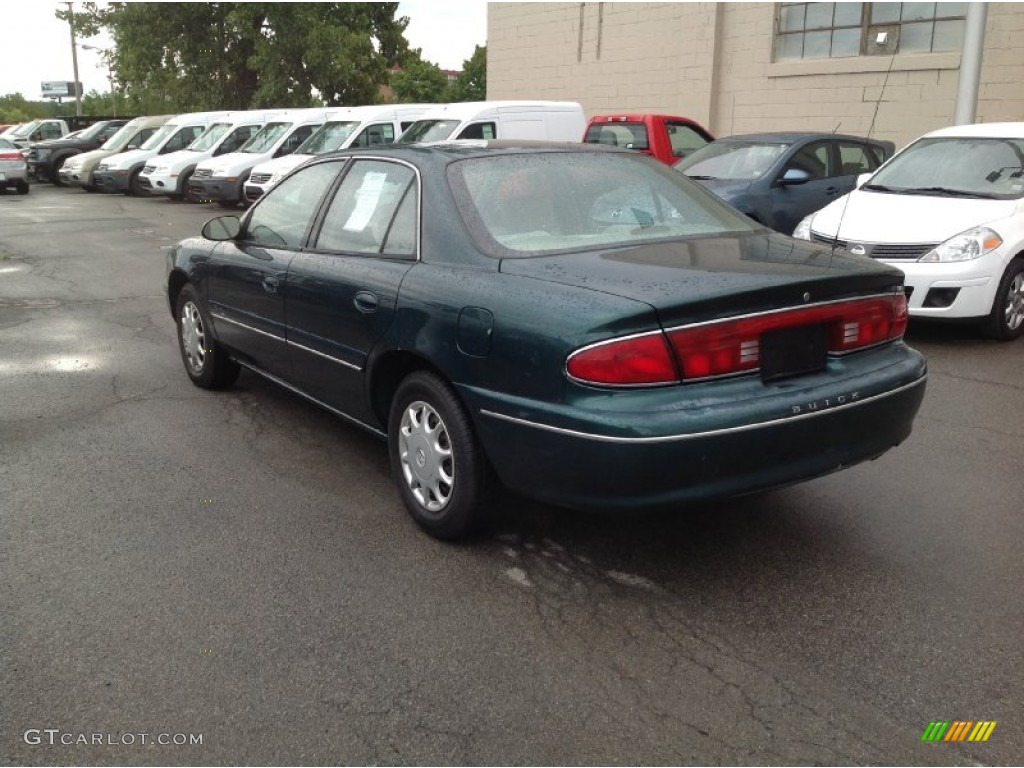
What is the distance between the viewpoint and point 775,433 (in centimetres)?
331

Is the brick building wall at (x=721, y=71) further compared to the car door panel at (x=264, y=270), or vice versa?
the brick building wall at (x=721, y=71)

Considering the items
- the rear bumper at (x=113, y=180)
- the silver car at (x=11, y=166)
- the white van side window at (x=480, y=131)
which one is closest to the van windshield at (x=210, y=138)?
the rear bumper at (x=113, y=180)

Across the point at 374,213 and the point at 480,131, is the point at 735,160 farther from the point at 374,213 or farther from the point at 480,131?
the point at 374,213

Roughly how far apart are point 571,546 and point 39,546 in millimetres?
2100

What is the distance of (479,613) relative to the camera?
3.39 metres

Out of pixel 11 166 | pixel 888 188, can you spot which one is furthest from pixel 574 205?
pixel 11 166

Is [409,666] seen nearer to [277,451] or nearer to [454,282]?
[454,282]

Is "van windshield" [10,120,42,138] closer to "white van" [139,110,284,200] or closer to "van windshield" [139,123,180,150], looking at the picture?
"van windshield" [139,123,180,150]

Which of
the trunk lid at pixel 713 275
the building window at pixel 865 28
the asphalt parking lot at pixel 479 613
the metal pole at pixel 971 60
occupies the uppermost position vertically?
the building window at pixel 865 28

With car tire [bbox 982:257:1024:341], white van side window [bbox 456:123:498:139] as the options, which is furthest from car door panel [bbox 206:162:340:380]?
white van side window [bbox 456:123:498:139]

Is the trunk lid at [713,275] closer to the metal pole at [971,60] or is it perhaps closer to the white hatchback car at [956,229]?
the white hatchback car at [956,229]

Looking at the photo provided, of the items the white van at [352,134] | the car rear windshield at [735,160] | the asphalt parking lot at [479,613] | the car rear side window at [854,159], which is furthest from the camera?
the white van at [352,134]

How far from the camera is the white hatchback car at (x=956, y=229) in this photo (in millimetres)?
7145

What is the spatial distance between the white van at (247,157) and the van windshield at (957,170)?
13.1 meters
